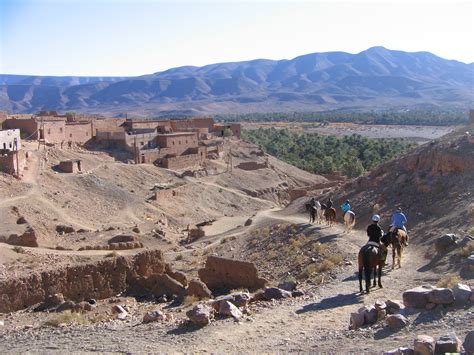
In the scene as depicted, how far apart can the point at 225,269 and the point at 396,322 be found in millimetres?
6864

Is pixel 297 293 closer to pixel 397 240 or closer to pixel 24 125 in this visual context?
pixel 397 240

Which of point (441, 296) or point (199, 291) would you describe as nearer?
point (441, 296)

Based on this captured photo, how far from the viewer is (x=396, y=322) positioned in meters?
8.12

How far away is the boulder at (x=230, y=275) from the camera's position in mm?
14000

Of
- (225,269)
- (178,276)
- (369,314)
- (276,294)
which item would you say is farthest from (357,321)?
(178,276)

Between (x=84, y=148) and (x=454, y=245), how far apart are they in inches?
Answer: 1227

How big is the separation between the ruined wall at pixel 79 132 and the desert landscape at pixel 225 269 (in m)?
6.72

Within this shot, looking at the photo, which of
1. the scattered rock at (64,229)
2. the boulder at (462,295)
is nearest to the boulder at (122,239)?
the scattered rock at (64,229)

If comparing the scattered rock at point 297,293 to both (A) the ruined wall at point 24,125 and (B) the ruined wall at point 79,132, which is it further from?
(B) the ruined wall at point 79,132

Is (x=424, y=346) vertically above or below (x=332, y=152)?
above

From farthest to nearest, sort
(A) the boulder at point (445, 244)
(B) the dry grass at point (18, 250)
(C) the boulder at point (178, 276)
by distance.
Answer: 1. (B) the dry grass at point (18, 250)
2. (C) the boulder at point (178, 276)
3. (A) the boulder at point (445, 244)

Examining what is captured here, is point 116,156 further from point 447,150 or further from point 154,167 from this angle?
point 447,150

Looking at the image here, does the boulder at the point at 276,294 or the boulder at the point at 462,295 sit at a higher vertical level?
the boulder at the point at 462,295

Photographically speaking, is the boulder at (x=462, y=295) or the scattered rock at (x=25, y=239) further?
the scattered rock at (x=25, y=239)
